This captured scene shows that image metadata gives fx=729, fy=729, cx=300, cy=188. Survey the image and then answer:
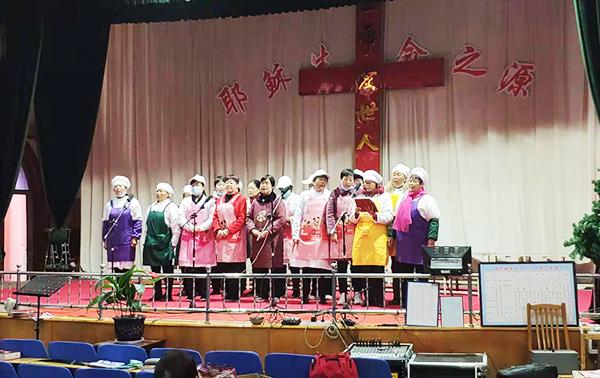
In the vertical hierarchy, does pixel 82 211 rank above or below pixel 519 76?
below

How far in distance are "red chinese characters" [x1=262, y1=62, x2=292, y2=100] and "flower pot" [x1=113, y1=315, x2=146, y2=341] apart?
16.6ft

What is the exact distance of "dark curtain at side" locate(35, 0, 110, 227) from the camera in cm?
857

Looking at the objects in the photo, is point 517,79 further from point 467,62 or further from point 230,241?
point 230,241

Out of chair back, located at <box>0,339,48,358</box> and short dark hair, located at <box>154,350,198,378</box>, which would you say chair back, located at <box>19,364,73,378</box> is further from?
short dark hair, located at <box>154,350,198,378</box>

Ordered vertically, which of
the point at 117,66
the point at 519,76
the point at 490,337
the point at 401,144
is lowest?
the point at 490,337

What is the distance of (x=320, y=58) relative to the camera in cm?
988

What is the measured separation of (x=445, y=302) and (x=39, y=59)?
527 cm

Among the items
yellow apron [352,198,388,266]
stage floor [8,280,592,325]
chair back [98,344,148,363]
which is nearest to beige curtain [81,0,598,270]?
stage floor [8,280,592,325]

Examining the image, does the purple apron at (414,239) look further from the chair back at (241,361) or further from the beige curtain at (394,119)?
the beige curtain at (394,119)

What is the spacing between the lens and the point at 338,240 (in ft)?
22.8

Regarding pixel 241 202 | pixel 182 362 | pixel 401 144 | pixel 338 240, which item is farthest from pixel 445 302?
pixel 401 144

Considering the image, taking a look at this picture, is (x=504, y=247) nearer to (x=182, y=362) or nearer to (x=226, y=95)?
(x=226, y=95)

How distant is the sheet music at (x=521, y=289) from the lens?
5164mm

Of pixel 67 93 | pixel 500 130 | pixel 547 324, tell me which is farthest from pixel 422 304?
pixel 67 93
